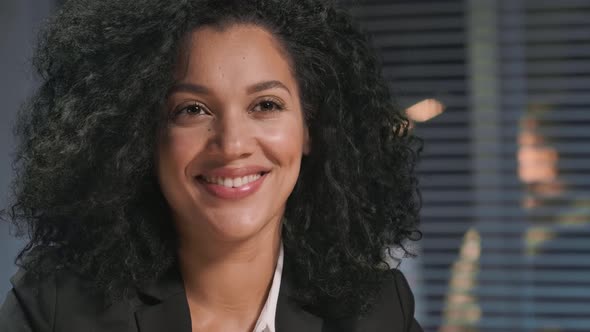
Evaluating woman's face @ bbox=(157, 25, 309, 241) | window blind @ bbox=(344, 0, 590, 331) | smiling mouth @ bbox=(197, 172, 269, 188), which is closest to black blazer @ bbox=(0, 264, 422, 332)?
woman's face @ bbox=(157, 25, 309, 241)

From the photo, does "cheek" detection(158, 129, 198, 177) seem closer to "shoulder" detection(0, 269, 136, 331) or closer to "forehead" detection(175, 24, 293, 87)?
"forehead" detection(175, 24, 293, 87)

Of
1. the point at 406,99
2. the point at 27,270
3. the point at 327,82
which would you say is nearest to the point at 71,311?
the point at 27,270

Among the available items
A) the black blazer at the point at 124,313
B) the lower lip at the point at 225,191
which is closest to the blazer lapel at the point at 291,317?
the black blazer at the point at 124,313

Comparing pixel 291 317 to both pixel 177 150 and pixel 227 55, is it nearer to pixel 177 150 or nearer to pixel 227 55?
pixel 177 150

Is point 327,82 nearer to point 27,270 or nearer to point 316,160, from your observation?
point 316,160

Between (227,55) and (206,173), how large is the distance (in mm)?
248

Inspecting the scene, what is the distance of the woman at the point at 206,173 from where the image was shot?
1947mm

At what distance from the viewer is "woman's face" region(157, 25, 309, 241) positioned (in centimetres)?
192

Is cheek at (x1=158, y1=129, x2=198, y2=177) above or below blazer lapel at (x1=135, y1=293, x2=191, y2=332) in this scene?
above

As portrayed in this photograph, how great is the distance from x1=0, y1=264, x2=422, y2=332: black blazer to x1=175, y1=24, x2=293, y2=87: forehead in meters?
0.50

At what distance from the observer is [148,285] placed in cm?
210

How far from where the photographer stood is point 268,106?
1.99m

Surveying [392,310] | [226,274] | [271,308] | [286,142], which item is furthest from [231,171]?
[392,310]

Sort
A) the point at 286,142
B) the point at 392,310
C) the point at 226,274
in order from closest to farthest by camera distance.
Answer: the point at 286,142 < the point at 226,274 < the point at 392,310
